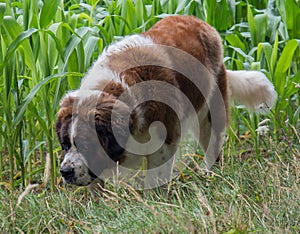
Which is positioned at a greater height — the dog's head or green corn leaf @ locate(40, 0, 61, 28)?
green corn leaf @ locate(40, 0, 61, 28)

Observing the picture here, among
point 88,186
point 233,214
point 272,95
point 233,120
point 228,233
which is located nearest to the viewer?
point 228,233

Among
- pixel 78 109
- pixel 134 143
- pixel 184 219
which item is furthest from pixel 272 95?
pixel 184 219

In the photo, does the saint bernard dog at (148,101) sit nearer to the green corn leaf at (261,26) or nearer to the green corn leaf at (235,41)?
the green corn leaf at (235,41)

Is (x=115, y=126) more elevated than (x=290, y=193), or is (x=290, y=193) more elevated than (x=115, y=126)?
(x=115, y=126)

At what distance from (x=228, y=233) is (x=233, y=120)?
9.00ft

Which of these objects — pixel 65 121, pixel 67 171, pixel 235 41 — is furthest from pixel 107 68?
pixel 235 41

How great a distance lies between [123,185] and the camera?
169 inches

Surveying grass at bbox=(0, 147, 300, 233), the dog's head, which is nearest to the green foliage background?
the dog's head

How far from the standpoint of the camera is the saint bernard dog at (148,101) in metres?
4.04

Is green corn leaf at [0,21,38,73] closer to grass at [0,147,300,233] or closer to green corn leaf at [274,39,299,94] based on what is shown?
grass at [0,147,300,233]

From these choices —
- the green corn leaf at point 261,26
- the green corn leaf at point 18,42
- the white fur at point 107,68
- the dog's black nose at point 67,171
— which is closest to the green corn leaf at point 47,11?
the green corn leaf at point 18,42

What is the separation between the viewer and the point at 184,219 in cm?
Answer: 335

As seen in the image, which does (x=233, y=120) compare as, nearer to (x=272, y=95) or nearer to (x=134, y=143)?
(x=272, y=95)

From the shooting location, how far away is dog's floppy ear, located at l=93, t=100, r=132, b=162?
3.99 metres
